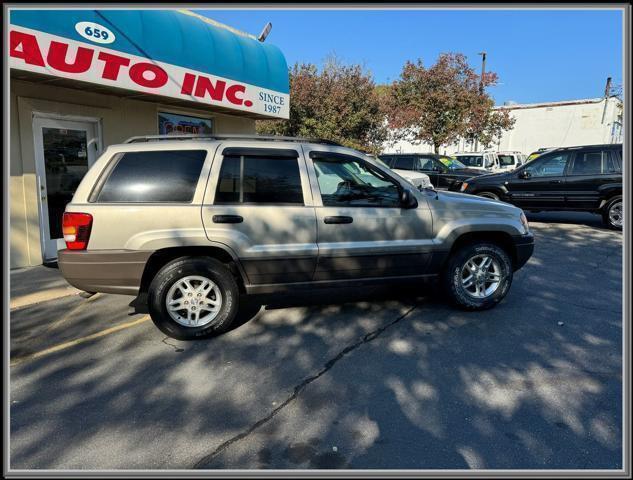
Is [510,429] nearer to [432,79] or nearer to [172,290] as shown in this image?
[172,290]

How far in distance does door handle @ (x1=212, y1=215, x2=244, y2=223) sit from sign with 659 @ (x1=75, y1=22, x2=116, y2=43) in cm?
411

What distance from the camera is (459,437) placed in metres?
2.84

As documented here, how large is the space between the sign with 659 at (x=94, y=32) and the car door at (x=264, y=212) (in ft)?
12.0

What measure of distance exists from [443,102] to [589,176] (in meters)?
16.0

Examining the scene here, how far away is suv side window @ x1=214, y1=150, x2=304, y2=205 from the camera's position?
Answer: 14.4 ft

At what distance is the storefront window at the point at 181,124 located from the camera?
922 centimetres

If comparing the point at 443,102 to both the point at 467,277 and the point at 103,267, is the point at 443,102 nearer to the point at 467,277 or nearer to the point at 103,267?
the point at 467,277

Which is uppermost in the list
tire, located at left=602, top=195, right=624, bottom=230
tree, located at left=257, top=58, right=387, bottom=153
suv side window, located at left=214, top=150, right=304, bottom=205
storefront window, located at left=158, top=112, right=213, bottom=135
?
tree, located at left=257, top=58, right=387, bottom=153

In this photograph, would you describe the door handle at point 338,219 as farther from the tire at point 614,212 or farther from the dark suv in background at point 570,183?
the tire at point 614,212

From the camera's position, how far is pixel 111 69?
6703 mm

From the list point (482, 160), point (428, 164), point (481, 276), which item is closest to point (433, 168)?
point (428, 164)

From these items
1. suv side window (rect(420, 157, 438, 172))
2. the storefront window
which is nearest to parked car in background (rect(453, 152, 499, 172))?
suv side window (rect(420, 157, 438, 172))

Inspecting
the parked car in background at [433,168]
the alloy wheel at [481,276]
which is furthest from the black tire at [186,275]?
the parked car in background at [433,168]

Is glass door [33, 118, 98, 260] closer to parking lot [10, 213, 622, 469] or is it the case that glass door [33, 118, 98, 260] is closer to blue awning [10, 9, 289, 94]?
blue awning [10, 9, 289, 94]
